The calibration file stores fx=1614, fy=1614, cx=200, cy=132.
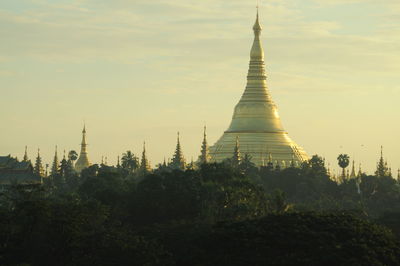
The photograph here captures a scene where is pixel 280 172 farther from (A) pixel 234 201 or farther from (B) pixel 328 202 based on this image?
(A) pixel 234 201

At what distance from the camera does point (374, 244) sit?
92.6 metres

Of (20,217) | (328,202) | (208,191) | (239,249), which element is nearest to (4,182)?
(328,202)

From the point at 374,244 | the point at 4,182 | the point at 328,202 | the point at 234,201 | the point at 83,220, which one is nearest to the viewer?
the point at 374,244

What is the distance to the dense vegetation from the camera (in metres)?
92.8

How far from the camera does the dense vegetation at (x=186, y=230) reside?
9275 centimetres

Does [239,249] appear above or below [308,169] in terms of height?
below

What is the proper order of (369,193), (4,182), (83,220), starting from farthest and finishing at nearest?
(4,182) < (369,193) < (83,220)

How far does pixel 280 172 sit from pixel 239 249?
98.0 meters

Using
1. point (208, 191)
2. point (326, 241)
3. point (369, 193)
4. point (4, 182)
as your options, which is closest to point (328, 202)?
point (369, 193)

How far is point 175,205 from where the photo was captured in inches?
4995

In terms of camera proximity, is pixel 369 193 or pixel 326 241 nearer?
pixel 326 241

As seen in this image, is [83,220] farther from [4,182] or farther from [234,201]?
[4,182]

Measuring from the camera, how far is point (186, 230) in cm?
10819

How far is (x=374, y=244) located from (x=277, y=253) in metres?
5.58
